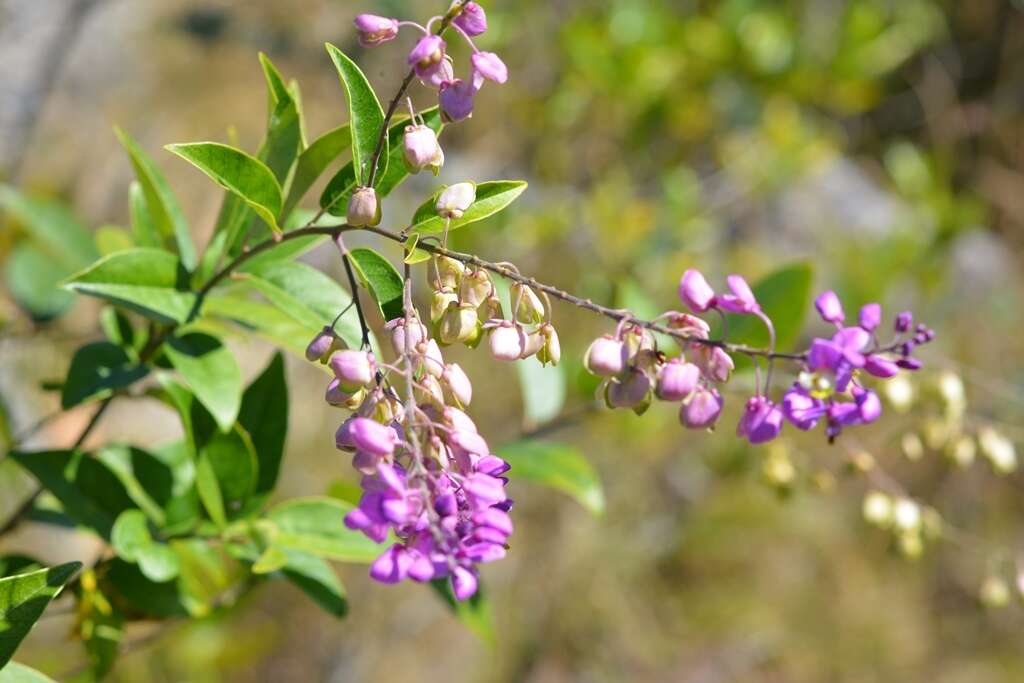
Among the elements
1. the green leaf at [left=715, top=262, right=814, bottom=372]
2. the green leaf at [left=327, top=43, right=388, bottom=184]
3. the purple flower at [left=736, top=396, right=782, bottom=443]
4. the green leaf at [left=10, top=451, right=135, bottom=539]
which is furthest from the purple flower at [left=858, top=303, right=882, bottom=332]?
the green leaf at [left=10, top=451, right=135, bottom=539]

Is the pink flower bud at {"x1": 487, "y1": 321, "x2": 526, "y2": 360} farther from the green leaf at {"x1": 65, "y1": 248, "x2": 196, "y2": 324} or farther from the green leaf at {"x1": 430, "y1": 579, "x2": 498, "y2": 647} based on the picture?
the green leaf at {"x1": 430, "y1": 579, "x2": 498, "y2": 647}

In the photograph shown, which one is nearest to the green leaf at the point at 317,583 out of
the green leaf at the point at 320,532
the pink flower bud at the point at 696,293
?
the green leaf at the point at 320,532

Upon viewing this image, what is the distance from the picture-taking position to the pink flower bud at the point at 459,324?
2.50 feet

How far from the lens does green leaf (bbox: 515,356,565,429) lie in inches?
58.5

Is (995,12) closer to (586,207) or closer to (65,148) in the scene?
(586,207)

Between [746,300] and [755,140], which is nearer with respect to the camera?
[746,300]

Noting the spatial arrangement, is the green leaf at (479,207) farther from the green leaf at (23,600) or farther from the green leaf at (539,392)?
the green leaf at (539,392)

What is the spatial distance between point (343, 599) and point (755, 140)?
Result: 3191 mm

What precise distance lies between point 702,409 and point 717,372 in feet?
0.11

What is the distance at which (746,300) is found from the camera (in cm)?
79

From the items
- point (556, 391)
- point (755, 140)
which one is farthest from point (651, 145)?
point (556, 391)

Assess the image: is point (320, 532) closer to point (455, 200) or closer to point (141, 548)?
point (141, 548)

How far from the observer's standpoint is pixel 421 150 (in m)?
0.76

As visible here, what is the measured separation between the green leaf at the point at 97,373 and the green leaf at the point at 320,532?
0.22m
